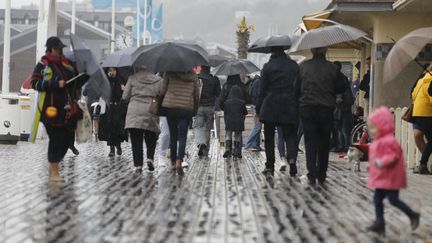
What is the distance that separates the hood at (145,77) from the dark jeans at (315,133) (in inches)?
106

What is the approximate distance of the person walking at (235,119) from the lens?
17.4m

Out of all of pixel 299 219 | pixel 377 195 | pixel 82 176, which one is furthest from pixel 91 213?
pixel 82 176

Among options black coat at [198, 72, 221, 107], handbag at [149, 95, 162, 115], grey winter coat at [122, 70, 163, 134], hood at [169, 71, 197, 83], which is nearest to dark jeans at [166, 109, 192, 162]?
handbag at [149, 95, 162, 115]

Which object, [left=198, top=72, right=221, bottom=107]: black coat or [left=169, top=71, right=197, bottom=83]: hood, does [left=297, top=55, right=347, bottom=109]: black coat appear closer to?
[left=169, top=71, right=197, bottom=83]: hood

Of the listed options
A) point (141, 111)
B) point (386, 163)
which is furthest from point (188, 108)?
point (386, 163)

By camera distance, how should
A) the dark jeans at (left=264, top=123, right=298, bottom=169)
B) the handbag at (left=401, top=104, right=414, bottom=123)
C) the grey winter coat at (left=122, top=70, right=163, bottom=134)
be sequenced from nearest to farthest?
the dark jeans at (left=264, top=123, right=298, bottom=169)
the grey winter coat at (left=122, top=70, right=163, bottom=134)
the handbag at (left=401, top=104, right=414, bottom=123)

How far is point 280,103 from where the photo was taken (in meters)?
12.8

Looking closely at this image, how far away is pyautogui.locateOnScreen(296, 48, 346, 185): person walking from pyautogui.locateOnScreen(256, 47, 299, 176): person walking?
3.34 feet

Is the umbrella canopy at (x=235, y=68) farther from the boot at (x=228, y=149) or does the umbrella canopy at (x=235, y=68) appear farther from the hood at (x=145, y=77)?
the hood at (x=145, y=77)

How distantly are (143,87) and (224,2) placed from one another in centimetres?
18373

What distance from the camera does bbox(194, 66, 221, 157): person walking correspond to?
17312 millimetres

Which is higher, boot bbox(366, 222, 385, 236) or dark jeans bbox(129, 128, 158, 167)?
dark jeans bbox(129, 128, 158, 167)

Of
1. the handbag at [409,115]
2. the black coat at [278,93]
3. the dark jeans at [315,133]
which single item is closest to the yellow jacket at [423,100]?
the handbag at [409,115]

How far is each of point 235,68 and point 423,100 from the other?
16.5 feet
